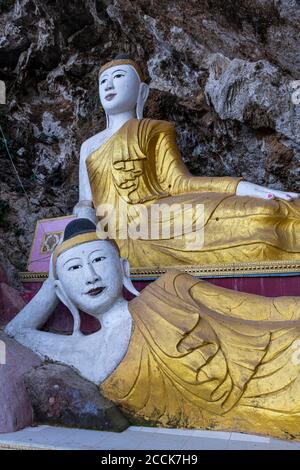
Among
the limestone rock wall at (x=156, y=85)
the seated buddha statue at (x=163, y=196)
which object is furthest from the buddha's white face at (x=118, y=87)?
the limestone rock wall at (x=156, y=85)

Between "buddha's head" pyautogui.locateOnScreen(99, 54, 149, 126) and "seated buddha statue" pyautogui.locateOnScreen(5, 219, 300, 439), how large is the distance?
2.01 meters

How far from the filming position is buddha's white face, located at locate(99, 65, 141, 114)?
4.17 metres

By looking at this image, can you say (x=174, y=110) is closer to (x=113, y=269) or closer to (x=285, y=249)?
(x=285, y=249)

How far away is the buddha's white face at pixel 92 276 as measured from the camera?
7.92ft

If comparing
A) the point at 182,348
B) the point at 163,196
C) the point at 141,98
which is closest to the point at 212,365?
the point at 182,348

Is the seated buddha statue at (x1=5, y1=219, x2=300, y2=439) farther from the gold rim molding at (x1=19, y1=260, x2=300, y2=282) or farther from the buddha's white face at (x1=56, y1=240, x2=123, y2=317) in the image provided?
the gold rim molding at (x1=19, y1=260, x2=300, y2=282)

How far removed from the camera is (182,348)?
6.87 feet

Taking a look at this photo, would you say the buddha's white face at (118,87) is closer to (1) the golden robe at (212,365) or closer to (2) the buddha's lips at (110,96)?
(2) the buddha's lips at (110,96)

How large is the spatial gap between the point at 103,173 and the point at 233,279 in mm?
1503

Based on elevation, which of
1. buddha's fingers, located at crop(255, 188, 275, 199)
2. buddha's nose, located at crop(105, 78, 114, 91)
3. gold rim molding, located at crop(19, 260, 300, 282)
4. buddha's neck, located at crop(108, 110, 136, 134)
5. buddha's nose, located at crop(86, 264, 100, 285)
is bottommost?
gold rim molding, located at crop(19, 260, 300, 282)

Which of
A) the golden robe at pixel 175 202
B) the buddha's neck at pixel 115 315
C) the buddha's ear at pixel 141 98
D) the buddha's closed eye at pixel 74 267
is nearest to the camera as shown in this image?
the buddha's neck at pixel 115 315

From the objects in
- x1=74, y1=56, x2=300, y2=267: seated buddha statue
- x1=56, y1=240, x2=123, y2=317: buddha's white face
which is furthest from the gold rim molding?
x1=56, y1=240, x2=123, y2=317: buddha's white face
